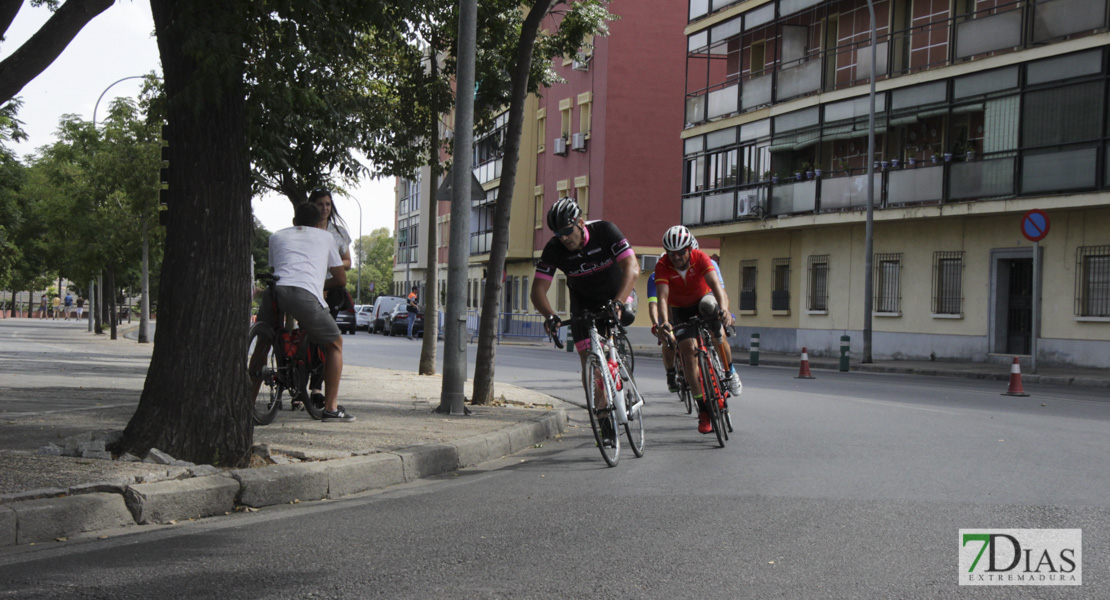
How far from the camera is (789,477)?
7641mm

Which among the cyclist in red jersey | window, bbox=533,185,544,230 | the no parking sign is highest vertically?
window, bbox=533,185,544,230

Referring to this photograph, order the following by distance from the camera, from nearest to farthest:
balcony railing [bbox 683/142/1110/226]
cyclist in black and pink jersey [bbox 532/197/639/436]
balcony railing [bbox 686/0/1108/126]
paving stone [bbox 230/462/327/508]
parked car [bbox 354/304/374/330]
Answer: paving stone [bbox 230/462/327/508] < cyclist in black and pink jersey [bbox 532/197/639/436] < balcony railing [bbox 683/142/1110/226] < balcony railing [bbox 686/0/1108/126] < parked car [bbox 354/304/374/330]

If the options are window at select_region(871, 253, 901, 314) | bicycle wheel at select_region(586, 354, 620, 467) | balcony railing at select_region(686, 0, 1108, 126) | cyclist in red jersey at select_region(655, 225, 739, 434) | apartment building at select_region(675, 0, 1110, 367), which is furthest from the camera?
window at select_region(871, 253, 901, 314)

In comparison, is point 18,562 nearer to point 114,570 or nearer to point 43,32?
point 114,570

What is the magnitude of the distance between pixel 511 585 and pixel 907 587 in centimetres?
162

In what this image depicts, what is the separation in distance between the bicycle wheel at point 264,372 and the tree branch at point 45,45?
2.69 meters

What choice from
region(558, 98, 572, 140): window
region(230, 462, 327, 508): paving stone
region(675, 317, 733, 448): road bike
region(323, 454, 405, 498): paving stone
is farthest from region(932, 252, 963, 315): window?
region(230, 462, 327, 508): paving stone

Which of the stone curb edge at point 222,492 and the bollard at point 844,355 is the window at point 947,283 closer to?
the bollard at point 844,355

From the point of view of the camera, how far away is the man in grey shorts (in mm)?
8891

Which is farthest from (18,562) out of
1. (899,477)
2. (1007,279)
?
(1007,279)

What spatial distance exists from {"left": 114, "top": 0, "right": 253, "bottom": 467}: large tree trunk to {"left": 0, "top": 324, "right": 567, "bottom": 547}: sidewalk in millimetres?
274

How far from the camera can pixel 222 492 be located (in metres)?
6.39

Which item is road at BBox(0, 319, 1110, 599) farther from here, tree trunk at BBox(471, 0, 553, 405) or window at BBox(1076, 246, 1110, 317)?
window at BBox(1076, 246, 1110, 317)

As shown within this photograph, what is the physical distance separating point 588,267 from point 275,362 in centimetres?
289
